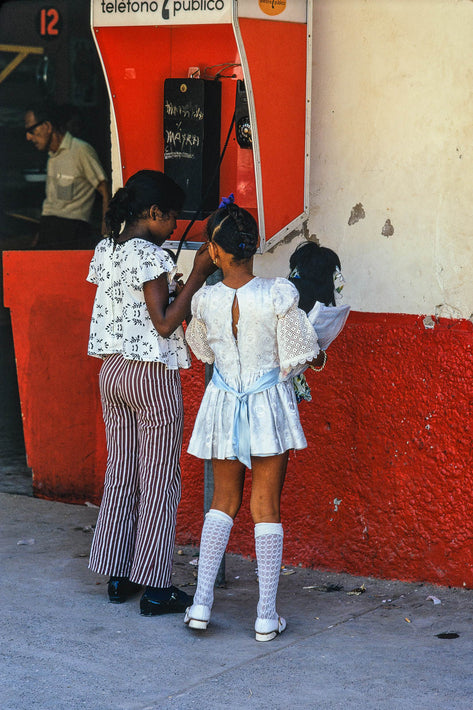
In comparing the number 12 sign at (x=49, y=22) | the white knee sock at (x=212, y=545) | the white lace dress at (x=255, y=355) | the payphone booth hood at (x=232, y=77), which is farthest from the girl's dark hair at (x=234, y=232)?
the number 12 sign at (x=49, y=22)

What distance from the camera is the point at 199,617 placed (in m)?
3.85

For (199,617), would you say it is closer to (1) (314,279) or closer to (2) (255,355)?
(2) (255,355)

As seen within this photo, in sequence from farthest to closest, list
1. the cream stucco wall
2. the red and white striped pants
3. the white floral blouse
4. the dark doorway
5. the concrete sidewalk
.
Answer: the dark doorway < the cream stucco wall < the red and white striped pants < the white floral blouse < the concrete sidewalk

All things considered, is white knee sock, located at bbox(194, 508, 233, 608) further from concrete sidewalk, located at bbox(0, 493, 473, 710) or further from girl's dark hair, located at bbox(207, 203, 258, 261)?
girl's dark hair, located at bbox(207, 203, 258, 261)

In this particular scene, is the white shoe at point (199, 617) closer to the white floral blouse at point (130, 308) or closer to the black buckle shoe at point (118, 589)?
the black buckle shoe at point (118, 589)

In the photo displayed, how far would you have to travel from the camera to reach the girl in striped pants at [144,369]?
3.93 meters

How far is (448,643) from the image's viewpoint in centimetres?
379

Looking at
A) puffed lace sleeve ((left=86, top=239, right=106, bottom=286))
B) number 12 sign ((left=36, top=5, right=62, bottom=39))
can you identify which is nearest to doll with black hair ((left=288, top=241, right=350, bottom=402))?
→ puffed lace sleeve ((left=86, top=239, right=106, bottom=286))

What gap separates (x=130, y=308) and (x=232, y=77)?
4.73 ft

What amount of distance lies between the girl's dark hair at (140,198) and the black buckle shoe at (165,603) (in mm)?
1410

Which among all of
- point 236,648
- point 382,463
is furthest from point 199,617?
point 382,463

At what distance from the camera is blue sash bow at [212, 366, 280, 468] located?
371 cm

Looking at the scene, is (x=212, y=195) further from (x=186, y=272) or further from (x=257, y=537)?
(x=257, y=537)

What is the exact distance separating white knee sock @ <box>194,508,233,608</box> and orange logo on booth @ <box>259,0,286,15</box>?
201 cm
